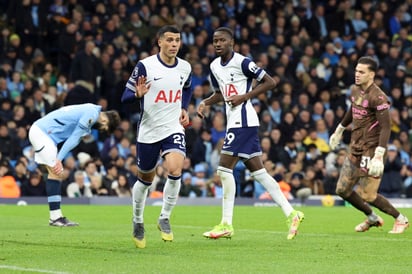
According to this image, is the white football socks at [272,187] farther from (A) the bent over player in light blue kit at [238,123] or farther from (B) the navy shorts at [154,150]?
(B) the navy shorts at [154,150]

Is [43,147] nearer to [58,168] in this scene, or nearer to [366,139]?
[58,168]

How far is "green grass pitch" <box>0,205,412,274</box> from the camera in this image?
10062 millimetres

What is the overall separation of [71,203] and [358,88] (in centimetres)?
1136

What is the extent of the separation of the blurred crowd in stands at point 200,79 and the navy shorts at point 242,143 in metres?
11.9

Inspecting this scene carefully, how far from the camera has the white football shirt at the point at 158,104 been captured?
494 inches

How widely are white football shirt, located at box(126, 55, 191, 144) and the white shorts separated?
3987 mm

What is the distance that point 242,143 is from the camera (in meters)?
13.9

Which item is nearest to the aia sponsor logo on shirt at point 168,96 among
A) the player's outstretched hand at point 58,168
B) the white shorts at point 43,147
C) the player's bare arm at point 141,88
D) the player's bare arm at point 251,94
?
the player's bare arm at point 141,88

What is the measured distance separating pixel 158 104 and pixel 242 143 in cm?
170

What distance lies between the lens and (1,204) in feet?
79.9

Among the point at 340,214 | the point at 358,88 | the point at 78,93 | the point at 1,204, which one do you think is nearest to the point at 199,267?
the point at 358,88

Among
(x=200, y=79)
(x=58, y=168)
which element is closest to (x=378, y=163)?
(x=58, y=168)

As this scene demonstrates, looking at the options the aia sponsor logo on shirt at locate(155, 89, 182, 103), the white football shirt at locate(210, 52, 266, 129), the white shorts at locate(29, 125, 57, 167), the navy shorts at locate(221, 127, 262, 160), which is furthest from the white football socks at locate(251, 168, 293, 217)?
the white shorts at locate(29, 125, 57, 167)

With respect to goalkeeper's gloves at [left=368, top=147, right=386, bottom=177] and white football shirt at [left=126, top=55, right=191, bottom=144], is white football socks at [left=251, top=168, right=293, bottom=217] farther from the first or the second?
white football shirt at [left=126, top=55, right=191, bottom=144]
